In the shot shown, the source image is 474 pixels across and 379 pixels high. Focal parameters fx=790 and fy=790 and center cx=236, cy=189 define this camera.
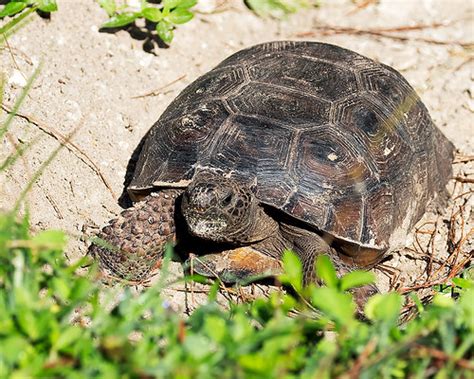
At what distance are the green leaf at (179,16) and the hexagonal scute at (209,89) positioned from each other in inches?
30.1

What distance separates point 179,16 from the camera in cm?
527

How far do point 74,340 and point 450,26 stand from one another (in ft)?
16.8

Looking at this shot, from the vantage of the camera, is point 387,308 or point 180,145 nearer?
point 387,308

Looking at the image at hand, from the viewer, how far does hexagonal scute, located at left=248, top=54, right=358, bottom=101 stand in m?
4.35

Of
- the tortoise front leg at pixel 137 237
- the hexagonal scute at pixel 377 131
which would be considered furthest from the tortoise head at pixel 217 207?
the hexagonal scute at pixel 377 131

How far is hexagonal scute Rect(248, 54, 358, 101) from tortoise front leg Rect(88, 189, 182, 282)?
91cm

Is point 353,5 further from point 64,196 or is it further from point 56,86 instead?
point 64,196

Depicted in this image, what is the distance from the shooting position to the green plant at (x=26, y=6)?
4934mm

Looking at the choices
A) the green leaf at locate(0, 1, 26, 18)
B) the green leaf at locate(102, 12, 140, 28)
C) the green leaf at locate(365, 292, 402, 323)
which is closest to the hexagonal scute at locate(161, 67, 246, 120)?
the green leaf at locate(102, 12, 140, 28)

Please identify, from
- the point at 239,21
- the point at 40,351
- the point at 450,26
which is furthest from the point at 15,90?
the point at 450,26

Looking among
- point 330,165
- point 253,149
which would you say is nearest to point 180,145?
point 253,149

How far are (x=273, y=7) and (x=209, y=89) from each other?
2.19 meters

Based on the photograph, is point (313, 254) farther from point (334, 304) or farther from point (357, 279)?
point (334, 304)

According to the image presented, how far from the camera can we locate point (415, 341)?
246 cm
